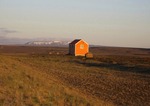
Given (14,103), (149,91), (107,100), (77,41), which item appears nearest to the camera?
(14,103)

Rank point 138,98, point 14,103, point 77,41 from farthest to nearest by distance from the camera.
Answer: point 77,41
point 138,98
point 14,103

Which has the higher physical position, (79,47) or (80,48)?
A: (79,47)

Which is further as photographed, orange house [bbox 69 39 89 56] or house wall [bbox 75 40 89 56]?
house wall [bbox 75 40 89 56]

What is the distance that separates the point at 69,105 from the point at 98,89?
24.5 ft

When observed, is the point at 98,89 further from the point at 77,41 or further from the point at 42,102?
the point at 77,41

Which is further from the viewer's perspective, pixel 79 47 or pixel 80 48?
pixel 80 48

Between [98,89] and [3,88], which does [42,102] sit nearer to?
[3,88]

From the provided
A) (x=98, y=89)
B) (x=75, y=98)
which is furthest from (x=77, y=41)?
(x=75, y=98)

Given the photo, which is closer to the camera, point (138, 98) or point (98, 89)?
point (138, 98)

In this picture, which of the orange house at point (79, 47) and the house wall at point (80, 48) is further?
the house wall at point (80, 48)

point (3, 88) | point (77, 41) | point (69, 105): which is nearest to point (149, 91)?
point (69, 105)

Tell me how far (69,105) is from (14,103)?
8.04 ft

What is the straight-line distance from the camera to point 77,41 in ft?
202

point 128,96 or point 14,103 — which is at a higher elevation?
point 14,103
